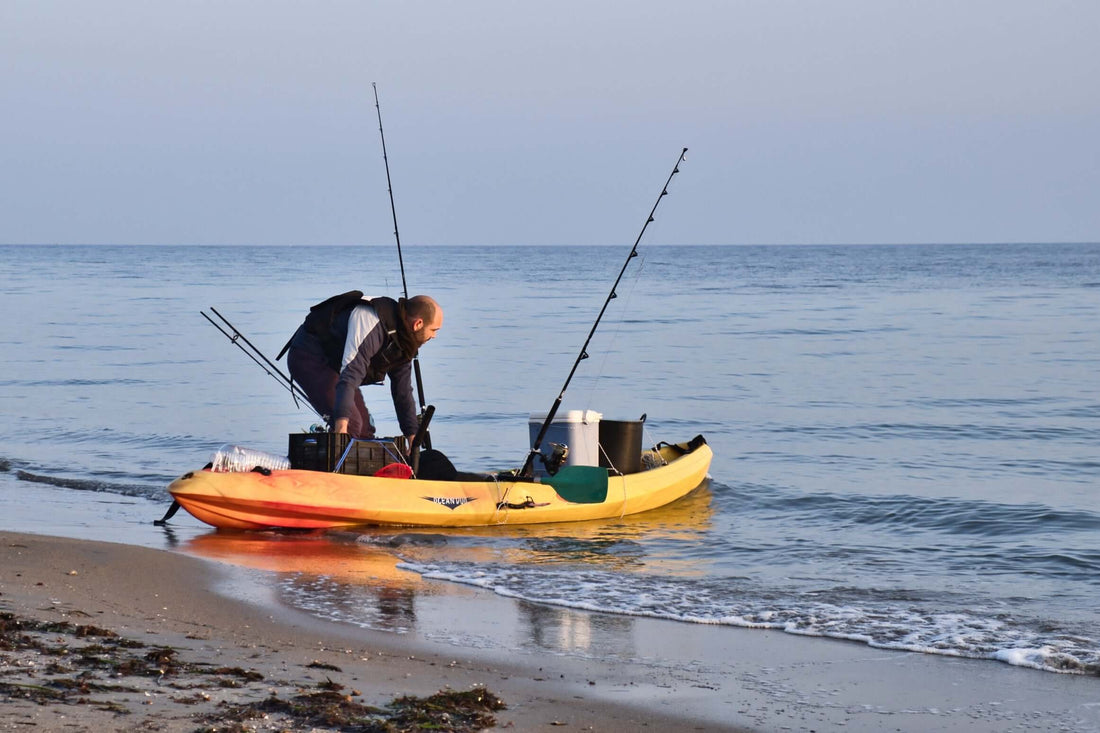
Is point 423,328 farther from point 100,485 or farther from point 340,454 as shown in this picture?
point 100,485

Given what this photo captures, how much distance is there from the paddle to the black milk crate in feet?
4.15

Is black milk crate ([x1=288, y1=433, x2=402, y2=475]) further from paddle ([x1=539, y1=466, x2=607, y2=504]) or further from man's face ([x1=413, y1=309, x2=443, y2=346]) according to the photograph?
paddle ([x1=539, y1=466, x2=607, y2=504])

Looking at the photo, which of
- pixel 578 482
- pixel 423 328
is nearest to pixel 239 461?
pixel 423 328

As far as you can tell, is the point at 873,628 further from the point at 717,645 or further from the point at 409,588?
the point at 409,588

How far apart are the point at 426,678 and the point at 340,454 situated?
150 inches

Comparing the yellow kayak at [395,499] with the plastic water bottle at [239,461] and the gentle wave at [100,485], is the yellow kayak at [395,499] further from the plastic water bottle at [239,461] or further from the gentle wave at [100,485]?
the gentle wave at [100,485]

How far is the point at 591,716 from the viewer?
417 centimetres

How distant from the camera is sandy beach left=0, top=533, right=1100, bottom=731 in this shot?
153 inches

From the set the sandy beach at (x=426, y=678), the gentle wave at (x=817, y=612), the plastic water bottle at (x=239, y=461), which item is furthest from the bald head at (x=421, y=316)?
the sandy beach at (x=426, y=678)

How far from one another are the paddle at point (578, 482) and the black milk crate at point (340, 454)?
4.15ft

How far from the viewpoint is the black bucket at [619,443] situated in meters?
9.58

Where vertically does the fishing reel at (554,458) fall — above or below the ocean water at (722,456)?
above

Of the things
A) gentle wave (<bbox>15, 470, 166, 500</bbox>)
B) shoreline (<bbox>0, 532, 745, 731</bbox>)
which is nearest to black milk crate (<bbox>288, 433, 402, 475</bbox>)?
shoreline (<bbox>0, 532, 745, 731</bbox>)

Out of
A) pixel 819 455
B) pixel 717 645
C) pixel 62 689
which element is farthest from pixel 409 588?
pixel 819 455
